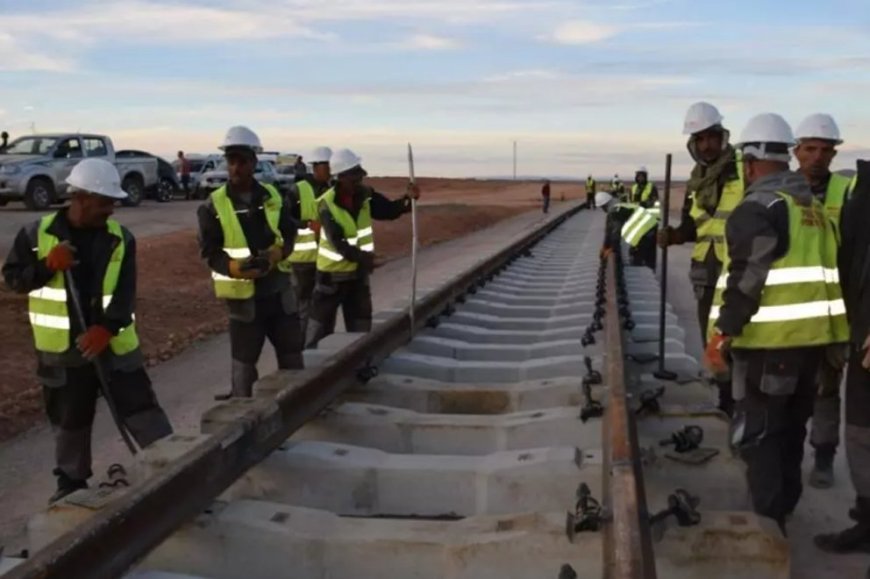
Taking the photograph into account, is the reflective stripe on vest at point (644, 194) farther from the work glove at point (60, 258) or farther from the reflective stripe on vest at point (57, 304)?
the work glove at point (60, 258)

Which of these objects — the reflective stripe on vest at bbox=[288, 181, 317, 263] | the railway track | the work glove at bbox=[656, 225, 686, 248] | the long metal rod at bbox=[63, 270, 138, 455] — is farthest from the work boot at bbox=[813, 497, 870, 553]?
the reflective stripe on vest at bbox=[288, 181, 317, 263]

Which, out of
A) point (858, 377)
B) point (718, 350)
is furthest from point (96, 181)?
point (858, 377)

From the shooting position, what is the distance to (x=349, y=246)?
8.85 meters

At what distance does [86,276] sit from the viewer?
5492 millimetres

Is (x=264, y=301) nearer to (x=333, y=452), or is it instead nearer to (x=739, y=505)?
(x=333, y=452)

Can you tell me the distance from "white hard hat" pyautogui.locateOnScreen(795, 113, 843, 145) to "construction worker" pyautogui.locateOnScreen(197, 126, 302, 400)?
10.6 feet

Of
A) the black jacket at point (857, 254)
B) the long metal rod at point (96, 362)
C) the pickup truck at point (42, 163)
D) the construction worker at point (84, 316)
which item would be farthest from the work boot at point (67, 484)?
the pickup truck at point (42, 163)

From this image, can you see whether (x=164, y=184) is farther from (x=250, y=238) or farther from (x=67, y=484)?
(x=67, y=484)

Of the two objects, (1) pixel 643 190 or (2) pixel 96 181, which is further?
(1) pixel 643 190

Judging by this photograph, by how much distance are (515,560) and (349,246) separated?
541 centimetres

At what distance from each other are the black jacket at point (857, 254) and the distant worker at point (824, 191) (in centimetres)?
101

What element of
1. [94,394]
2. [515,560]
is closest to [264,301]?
[94,394]

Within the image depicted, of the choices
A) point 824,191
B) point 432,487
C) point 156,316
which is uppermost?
point 824,191

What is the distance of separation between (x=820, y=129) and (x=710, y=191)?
0.95 meters
